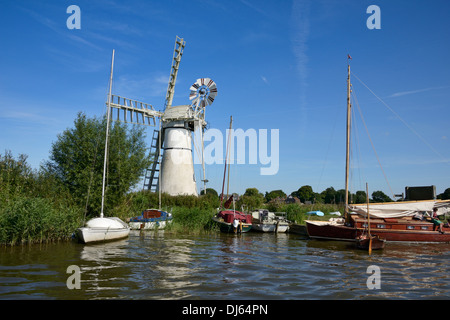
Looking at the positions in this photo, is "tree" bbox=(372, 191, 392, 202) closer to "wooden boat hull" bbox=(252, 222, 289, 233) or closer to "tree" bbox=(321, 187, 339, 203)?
"tree" bbox=(321, 187, 339, 203)

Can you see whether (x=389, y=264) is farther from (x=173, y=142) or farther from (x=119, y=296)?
(x=173, y=142)

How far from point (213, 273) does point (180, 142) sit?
30.4m

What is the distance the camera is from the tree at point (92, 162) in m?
27.8

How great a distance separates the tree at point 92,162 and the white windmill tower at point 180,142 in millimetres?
8807

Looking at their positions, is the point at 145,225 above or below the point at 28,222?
below

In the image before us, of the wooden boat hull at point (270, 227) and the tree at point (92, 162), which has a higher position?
the tree at point (92, 162)

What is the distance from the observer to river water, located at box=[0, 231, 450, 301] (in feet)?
34.6

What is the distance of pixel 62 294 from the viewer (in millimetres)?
9898

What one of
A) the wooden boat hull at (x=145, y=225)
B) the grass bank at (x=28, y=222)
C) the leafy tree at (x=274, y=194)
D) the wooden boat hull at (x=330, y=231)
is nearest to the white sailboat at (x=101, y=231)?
the grass bank at (x=28, y=222)

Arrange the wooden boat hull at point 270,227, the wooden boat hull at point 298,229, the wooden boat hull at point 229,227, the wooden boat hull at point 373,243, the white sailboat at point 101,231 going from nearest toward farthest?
the white sailboat at point 101,231, the wooden boat hull at point 373,243, the wooden boat hull at point 229,227, the wooden boat hull at point 298,229, the wooden boat hull at point 270,227

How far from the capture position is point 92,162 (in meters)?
29.5

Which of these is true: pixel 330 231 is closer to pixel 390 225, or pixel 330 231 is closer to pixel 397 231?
pixel 390 225

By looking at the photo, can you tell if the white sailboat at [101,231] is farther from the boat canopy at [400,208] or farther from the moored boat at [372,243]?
the boat canopy at [400,208]

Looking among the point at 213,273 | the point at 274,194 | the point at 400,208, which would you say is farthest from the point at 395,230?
the point at 274,194
